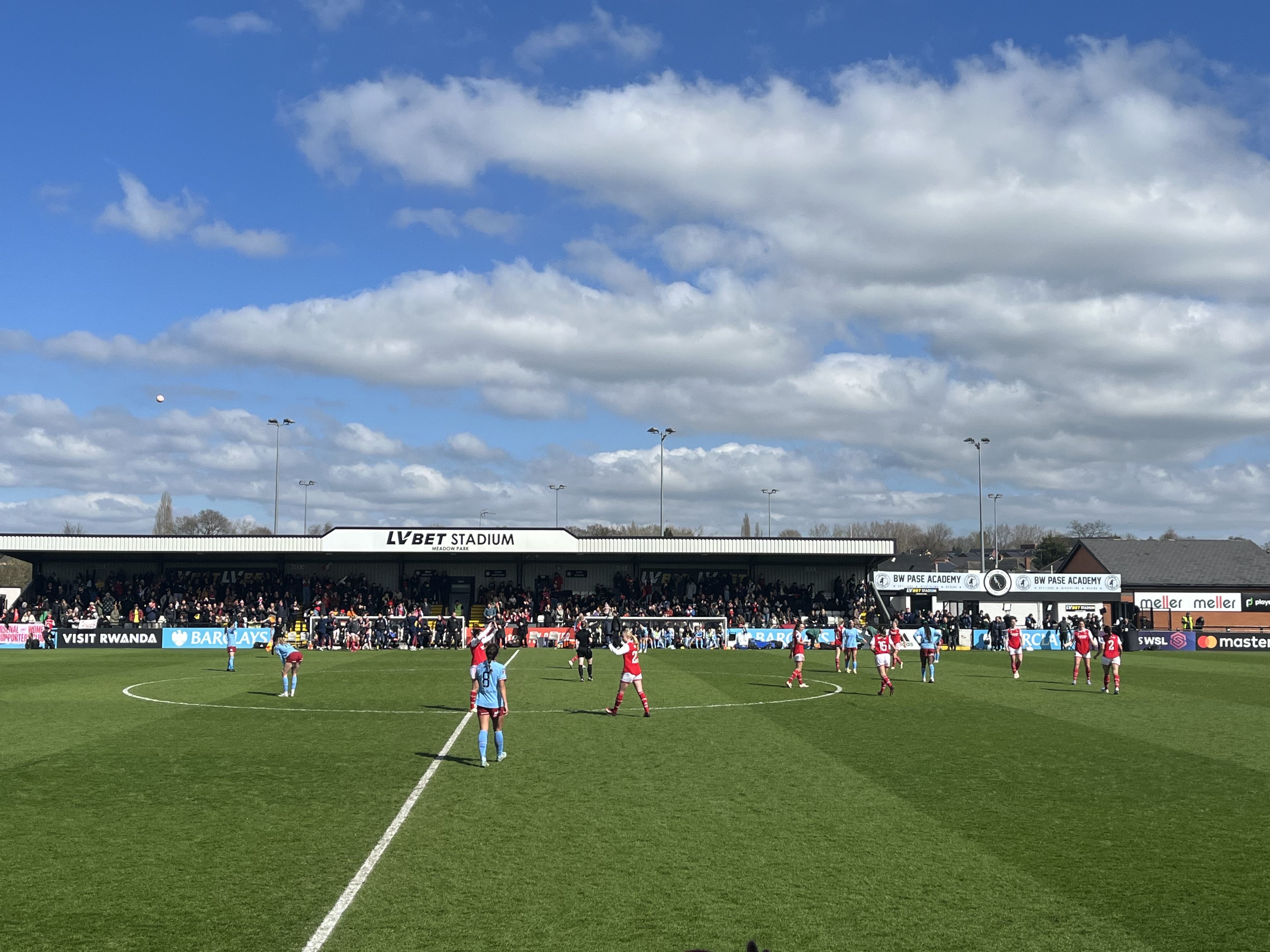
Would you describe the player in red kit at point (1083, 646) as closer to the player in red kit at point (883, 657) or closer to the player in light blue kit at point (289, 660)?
the player in red kit at point (883, 657)

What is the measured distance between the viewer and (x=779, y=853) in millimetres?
11898

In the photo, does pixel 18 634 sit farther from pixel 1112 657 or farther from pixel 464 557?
pixel 1112 657

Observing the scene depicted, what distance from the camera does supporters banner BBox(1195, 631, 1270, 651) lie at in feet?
197

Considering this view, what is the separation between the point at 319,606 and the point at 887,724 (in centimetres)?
4921

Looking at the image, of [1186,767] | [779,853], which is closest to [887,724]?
[1186,767]

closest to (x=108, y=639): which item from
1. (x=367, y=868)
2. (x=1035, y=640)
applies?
(x=367, y=868)

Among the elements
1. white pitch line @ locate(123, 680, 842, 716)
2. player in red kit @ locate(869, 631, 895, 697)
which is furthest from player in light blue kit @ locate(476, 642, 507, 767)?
player in red kit @ locate(869, 631, 895, 697)

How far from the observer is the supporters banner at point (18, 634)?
5616 cm

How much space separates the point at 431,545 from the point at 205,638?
16.3 meters

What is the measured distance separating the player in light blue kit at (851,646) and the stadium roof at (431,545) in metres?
28.1

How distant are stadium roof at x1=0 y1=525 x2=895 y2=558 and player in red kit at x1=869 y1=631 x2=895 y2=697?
122ft

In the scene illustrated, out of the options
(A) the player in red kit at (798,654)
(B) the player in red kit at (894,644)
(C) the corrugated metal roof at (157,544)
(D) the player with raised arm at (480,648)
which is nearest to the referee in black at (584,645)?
(A) the player in red kit at (798,654)

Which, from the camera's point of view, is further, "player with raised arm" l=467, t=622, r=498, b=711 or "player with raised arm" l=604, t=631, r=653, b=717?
"player with raised arm" l=604, t=631, r=653, b=717

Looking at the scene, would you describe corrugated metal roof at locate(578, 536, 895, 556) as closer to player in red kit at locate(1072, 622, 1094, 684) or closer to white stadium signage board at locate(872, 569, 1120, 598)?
white stadium signage board at locate(872, 569, 1120, 598)
